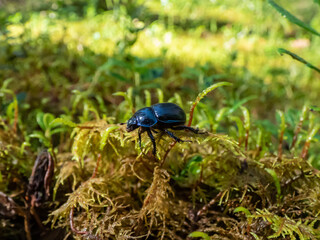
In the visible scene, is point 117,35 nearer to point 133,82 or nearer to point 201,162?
point 133,82

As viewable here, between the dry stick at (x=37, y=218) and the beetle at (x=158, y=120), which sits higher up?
the beetle at (x=158, y=120)

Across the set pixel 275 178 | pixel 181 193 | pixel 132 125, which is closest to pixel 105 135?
pixel 132 125

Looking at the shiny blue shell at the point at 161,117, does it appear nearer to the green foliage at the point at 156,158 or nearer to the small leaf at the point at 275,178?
the green foliage at the point at 156,158

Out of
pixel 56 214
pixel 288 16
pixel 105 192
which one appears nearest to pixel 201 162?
pixel 105 192

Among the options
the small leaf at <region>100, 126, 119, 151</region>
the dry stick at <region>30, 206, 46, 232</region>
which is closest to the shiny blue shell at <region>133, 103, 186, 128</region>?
the small leaf at <region>100, 126, 119, 151</region>

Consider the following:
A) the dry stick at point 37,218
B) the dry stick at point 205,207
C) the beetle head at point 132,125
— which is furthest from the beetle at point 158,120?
the dry stick at point 37,218

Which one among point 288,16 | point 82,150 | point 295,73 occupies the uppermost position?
point 288,16

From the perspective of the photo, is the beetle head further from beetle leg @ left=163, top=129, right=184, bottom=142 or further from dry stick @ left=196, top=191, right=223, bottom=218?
dry stick @ left=196, top=191, right=223, bottom=218
